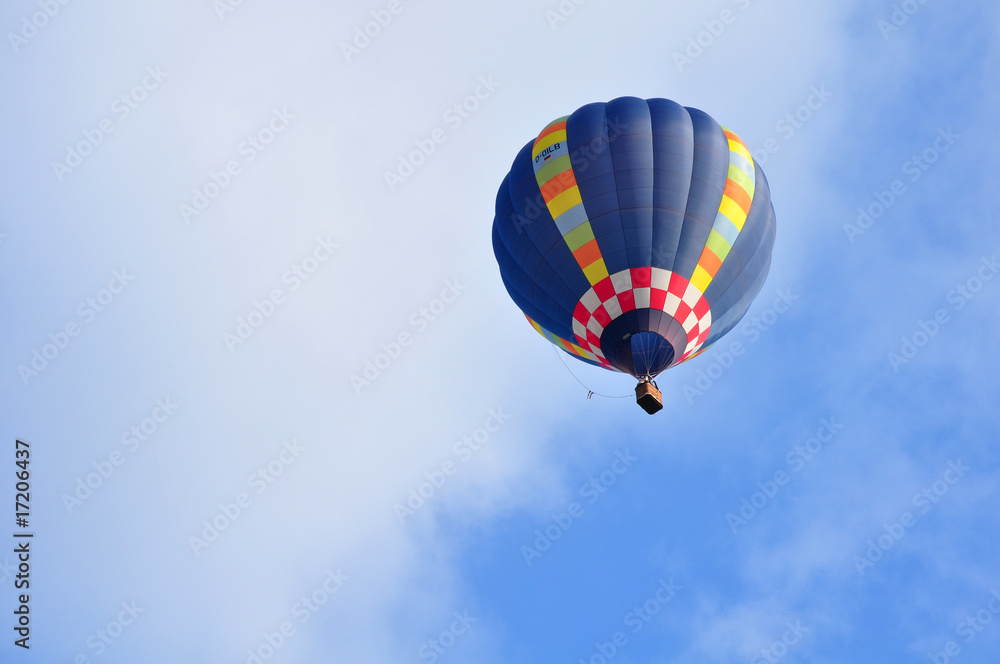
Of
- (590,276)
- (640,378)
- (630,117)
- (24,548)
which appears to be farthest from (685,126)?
(24,548)

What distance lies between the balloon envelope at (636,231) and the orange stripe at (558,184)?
0.08 feet

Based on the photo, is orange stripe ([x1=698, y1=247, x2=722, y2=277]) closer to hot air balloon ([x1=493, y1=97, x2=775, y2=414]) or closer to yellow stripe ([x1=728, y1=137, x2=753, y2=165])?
hot air balloon ([x1=493, y1=97, x2=775, y2=414])

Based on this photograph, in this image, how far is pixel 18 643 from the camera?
20.6 meters

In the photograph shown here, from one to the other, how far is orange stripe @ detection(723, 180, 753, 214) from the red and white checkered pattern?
84.7 inches

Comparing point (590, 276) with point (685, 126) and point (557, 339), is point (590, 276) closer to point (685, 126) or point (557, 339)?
point (557, 339)

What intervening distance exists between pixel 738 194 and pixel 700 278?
209 centimetres

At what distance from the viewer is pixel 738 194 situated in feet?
68.7

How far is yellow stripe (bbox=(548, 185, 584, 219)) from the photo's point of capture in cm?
2061

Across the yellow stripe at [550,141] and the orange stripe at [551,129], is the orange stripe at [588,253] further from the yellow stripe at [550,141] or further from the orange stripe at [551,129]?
the orange stripe at [551,129]

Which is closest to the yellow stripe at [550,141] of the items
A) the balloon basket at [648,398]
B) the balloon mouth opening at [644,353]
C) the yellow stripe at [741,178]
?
the yellow stripe at [741,178]

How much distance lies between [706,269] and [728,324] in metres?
1.90

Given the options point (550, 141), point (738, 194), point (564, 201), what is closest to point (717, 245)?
point (738, 194)

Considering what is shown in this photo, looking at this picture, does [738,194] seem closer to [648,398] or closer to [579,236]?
[579,236]

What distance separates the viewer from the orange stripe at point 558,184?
68.1 ft
